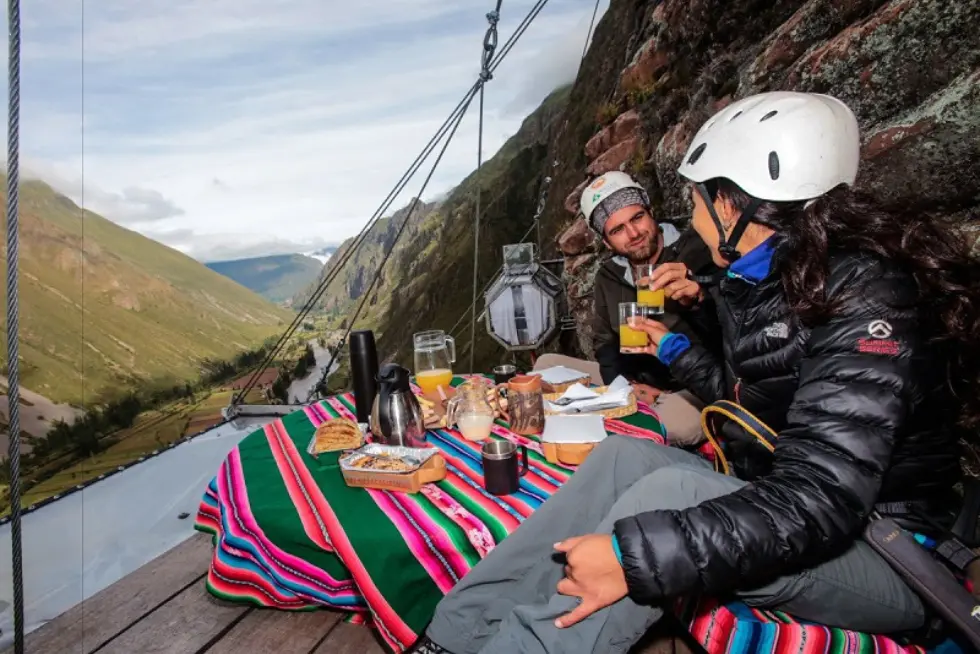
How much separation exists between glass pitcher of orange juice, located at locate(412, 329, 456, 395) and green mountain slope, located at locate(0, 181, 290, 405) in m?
33.4

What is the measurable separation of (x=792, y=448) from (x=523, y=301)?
4968 millimetres

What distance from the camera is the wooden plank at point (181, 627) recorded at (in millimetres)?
1925

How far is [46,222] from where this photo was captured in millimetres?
48438

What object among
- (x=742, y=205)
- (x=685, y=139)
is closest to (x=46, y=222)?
(x=685, y=139)

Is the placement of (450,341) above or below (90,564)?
above

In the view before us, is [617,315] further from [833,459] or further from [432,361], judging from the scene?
[833,459]

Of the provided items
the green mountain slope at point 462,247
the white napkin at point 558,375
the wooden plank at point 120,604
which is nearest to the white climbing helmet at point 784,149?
the white napkin at point 558,375

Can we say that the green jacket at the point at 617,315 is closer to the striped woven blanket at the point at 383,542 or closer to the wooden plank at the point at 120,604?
the striped woven blanket at the point at 383,542

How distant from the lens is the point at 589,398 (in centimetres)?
232

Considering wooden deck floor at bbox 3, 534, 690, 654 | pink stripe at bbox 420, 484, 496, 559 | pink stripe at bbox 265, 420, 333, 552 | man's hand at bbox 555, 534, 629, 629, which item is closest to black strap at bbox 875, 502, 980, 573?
man's hand at bbox 555, 534, 629, 629

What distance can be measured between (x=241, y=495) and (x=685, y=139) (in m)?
7.77

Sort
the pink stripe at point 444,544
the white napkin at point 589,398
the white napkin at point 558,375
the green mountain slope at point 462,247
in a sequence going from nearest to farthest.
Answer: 1. the pink stripe at point 444,544
2. the white napkin at point 589,398
3. the white napkin at point 558,375
4. the green mountain slope at point 462,247

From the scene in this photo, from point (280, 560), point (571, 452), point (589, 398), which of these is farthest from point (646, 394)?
point (280, 560)

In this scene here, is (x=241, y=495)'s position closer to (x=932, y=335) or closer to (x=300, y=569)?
(x=300, y=569)
